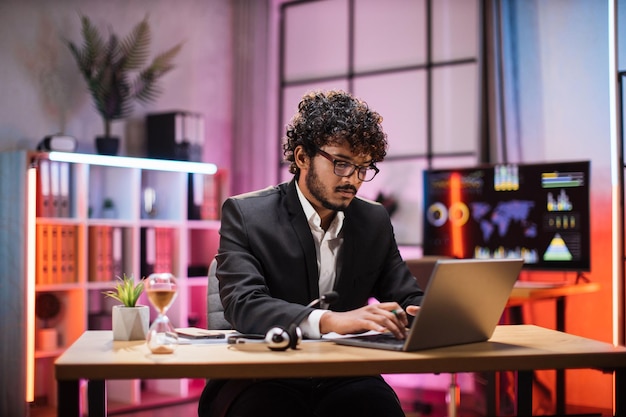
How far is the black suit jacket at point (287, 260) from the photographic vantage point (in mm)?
2121

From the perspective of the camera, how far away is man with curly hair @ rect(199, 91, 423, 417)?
6.44 feet

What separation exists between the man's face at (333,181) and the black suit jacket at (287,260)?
9 centimetres

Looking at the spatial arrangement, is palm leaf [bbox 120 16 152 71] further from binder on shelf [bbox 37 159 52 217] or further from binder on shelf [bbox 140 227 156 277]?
binder on shelf [bbox 140 227 156 277]

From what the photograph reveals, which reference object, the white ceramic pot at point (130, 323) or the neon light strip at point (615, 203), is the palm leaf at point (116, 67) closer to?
the neon light strip at point (615, 203)

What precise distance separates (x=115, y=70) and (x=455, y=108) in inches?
89.5

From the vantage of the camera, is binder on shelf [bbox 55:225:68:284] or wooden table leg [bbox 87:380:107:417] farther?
binder on shelf [bbox 55:225:68:284]

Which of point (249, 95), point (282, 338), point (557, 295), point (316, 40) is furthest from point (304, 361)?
point (316, 40)

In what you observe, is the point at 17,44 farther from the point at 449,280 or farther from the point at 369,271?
the point at 449,280

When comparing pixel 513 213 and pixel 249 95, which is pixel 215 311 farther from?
pixel 249 95

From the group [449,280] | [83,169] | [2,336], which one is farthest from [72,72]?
[449,280]

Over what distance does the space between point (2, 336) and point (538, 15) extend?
370 cm

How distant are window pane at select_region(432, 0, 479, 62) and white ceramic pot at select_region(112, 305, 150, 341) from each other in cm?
377

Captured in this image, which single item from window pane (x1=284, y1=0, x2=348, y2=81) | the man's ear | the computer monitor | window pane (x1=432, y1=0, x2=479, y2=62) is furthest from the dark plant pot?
the man's ear

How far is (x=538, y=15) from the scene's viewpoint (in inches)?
191
